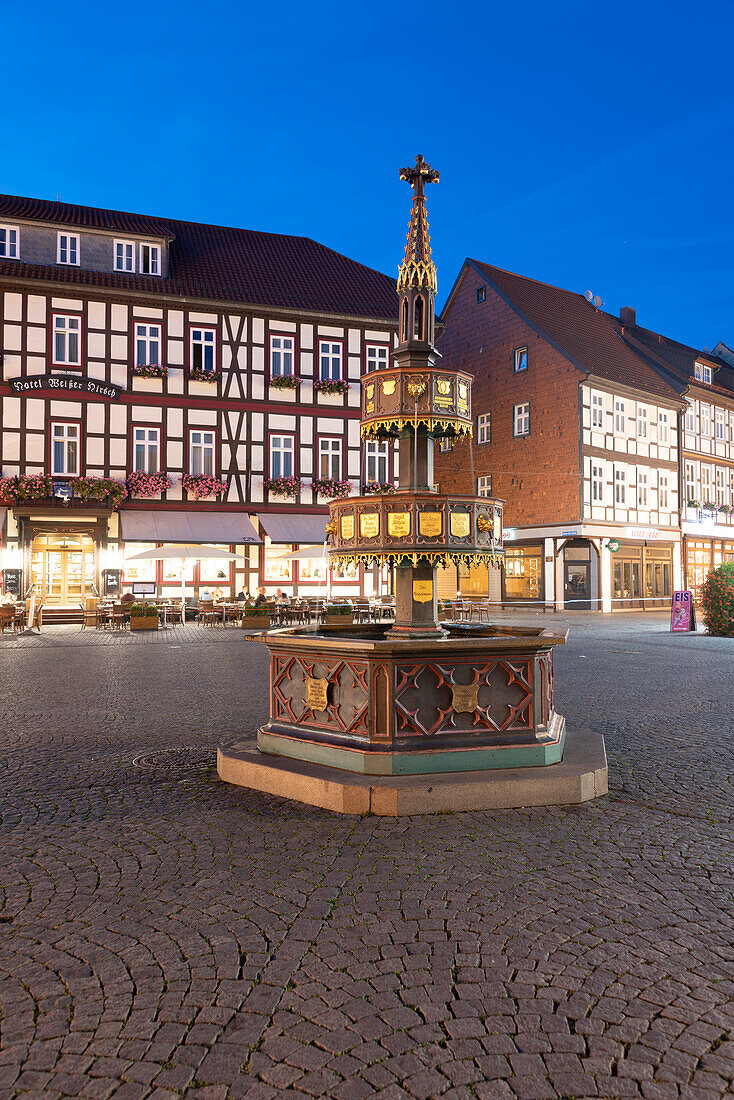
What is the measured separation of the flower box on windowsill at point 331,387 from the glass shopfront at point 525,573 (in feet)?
37.0

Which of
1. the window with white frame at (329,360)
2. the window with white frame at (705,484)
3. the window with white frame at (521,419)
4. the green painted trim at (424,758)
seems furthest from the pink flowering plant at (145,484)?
the window with white frame at (705,484)

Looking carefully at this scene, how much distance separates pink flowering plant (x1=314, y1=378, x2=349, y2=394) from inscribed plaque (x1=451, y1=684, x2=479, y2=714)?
2752cm

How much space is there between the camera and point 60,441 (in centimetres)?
2914

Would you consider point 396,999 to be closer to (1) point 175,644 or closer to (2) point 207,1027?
(2) point 207,1027

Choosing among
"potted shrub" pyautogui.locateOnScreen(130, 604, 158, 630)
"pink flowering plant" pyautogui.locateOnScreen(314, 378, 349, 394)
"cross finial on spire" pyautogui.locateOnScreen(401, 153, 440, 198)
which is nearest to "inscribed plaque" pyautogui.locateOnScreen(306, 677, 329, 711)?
"cross finial on spire" pyautogui.locateOnScreen(401, 153, 440, 198)

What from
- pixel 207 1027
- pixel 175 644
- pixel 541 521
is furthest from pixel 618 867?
pixel 541 521

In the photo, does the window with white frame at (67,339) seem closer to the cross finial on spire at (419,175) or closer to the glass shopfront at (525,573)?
the glass shopfront at (525,573)

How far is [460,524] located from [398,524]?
1.77 ft

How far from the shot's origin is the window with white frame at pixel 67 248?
30.2 m

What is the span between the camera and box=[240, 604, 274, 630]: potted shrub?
971 inches

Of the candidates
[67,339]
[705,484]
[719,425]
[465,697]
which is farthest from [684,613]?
[719,425]

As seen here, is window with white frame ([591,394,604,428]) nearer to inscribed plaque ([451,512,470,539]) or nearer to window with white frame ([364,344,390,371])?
window with white frame ([364,344,390,371])

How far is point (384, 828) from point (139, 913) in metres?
1.82

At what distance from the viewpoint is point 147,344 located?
30.5 metres
